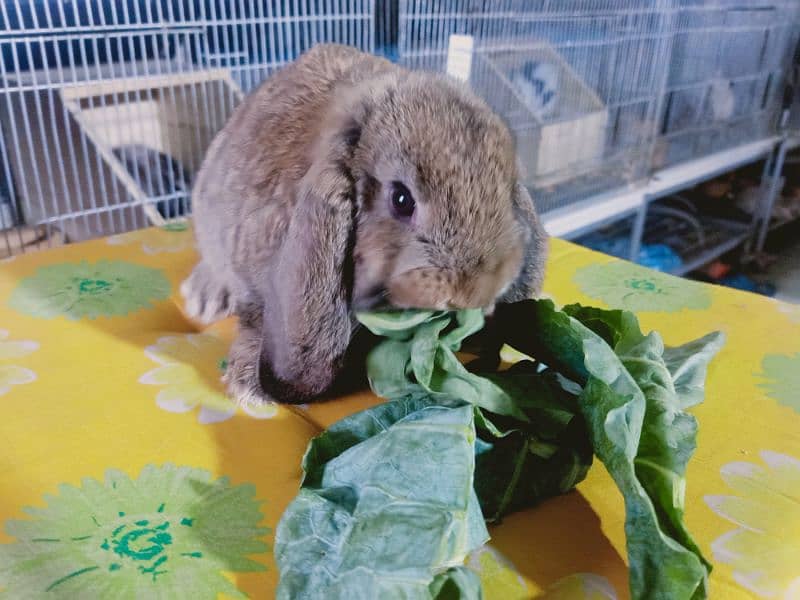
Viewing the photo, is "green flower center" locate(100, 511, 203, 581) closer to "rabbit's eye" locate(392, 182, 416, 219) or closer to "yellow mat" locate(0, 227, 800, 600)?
"yellow mat" locate(0, 227, 800, 600)

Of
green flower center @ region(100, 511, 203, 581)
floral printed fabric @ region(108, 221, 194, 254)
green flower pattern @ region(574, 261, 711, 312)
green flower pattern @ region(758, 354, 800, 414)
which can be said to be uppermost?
green flower center @ region(100, 511, 203, 581)

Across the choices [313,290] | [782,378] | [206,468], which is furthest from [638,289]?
[206,468]

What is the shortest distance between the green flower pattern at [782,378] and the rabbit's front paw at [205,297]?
91 centimetres

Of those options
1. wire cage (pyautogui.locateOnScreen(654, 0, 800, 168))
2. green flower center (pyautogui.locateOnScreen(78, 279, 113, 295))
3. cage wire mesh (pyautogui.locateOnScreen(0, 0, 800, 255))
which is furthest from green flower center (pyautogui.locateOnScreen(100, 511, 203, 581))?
wire cage (pyautogui.locateOnScreen(654, 0, 800, 168))

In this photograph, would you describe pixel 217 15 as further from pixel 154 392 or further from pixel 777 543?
pixel 777 543

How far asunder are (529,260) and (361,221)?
0.32m

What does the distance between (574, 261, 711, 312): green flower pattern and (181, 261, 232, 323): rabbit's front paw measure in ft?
2.32

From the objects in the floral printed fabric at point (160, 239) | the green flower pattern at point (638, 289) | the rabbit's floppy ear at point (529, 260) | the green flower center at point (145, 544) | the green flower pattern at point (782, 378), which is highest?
the rabbit's floppy ear at point (529, 260)

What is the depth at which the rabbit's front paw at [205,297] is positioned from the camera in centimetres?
125

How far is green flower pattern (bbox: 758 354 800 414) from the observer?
3.30 ft

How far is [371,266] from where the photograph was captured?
0.86 metres

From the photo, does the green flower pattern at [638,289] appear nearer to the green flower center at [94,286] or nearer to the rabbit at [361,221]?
the rabbit at [361,221]

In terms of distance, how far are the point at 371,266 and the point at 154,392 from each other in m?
0.39

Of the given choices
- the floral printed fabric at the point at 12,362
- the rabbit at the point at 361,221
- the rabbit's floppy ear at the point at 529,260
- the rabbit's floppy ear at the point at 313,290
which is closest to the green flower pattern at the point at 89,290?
the floral printed fabric at the point at 12,362
